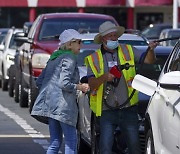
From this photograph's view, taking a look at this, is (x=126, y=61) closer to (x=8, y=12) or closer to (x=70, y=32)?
(x=70, y=32)

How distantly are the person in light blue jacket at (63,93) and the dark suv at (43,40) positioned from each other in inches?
328

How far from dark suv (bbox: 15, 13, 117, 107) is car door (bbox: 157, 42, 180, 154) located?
971cm

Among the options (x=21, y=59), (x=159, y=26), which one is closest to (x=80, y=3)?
(x=159, y=26)

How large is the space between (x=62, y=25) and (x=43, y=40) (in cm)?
62

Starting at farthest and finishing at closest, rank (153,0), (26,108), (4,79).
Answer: (153,0) → (4,79) → (26,108)

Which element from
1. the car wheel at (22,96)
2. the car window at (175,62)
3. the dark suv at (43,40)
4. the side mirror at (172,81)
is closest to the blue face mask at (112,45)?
the car window at (175,62)

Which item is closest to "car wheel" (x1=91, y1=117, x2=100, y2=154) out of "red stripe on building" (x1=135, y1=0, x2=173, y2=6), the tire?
the tire

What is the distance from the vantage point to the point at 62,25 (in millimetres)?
20062

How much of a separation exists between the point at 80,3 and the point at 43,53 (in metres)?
37.0

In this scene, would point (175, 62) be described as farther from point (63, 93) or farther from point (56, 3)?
point (56, 3)

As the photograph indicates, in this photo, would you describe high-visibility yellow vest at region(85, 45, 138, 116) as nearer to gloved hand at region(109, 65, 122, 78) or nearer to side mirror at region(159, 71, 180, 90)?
gloved hand at region(109, 65, 122, 78)

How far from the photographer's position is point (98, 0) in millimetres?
55438

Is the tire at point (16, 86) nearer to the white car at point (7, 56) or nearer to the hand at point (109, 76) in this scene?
the white car at point (7, 56)

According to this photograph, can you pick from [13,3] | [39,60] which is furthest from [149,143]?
[13,3]
